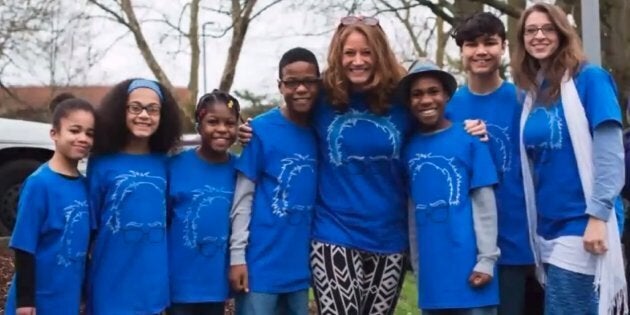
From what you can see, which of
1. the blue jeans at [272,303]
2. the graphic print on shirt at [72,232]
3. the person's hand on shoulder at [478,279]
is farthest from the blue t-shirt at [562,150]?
the graphic print on shirt at [72,232]

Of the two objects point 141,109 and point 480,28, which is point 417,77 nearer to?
point 480,28

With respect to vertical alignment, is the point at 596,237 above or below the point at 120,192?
below

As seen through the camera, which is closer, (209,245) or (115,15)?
(209,245)

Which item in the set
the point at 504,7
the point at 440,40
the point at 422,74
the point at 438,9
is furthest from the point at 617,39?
the point at 422,74

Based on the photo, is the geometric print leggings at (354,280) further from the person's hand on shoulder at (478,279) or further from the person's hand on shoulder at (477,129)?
the person's hand on shoulder at (477,129)

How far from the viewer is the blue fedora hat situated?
14.7ft

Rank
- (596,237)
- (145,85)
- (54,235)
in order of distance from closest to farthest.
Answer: (596,237) → (54,235) → (145,85)

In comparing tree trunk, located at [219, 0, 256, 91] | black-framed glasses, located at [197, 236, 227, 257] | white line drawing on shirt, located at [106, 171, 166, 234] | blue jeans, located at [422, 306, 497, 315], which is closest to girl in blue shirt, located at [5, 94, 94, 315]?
white line drawing on shirt, located at [106, 171, 166, 234]

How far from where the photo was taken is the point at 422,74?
4.46 metres

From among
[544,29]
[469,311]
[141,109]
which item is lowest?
[469,311]

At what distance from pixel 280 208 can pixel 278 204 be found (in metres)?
0.02

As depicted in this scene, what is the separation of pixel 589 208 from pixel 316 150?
1.34 m

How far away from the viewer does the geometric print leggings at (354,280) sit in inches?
177

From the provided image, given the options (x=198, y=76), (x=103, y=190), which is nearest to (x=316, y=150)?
(x=103, y=190)
